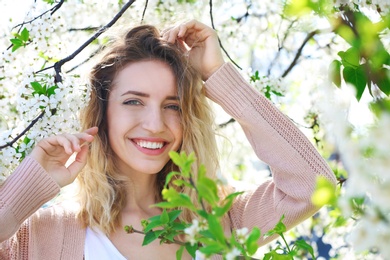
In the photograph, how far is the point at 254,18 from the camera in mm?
3801

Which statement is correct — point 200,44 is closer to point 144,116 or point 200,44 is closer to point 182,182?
point 144,116

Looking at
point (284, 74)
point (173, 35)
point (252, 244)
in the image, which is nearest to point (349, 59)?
point (252, 244)

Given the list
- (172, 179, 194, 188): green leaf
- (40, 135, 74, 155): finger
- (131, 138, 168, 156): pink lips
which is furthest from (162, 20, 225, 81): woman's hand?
(172, 179, 194, 188): green leaf

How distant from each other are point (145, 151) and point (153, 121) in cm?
10

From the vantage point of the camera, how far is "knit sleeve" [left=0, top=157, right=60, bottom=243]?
6.02ft

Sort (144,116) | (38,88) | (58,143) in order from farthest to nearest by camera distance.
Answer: (144,116), (58,143), (38,88)

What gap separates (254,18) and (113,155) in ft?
6.08

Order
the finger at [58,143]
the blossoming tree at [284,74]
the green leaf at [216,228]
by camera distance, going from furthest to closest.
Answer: the finger at [58,143]
the green leaf at [216,228]
the blossoming tree at [284,74]

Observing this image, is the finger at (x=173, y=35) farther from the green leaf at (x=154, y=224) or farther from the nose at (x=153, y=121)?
the green leaf at (x=154, y=224)

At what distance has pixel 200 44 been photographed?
7.06 feet

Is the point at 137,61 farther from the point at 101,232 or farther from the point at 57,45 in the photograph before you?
the point at 101,232

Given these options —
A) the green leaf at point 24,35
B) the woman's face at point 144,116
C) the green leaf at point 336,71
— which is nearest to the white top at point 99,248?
the woman's face at point 144,116

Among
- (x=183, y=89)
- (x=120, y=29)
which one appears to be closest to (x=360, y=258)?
(x=183, y=89)

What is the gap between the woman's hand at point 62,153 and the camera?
179 centimetres
